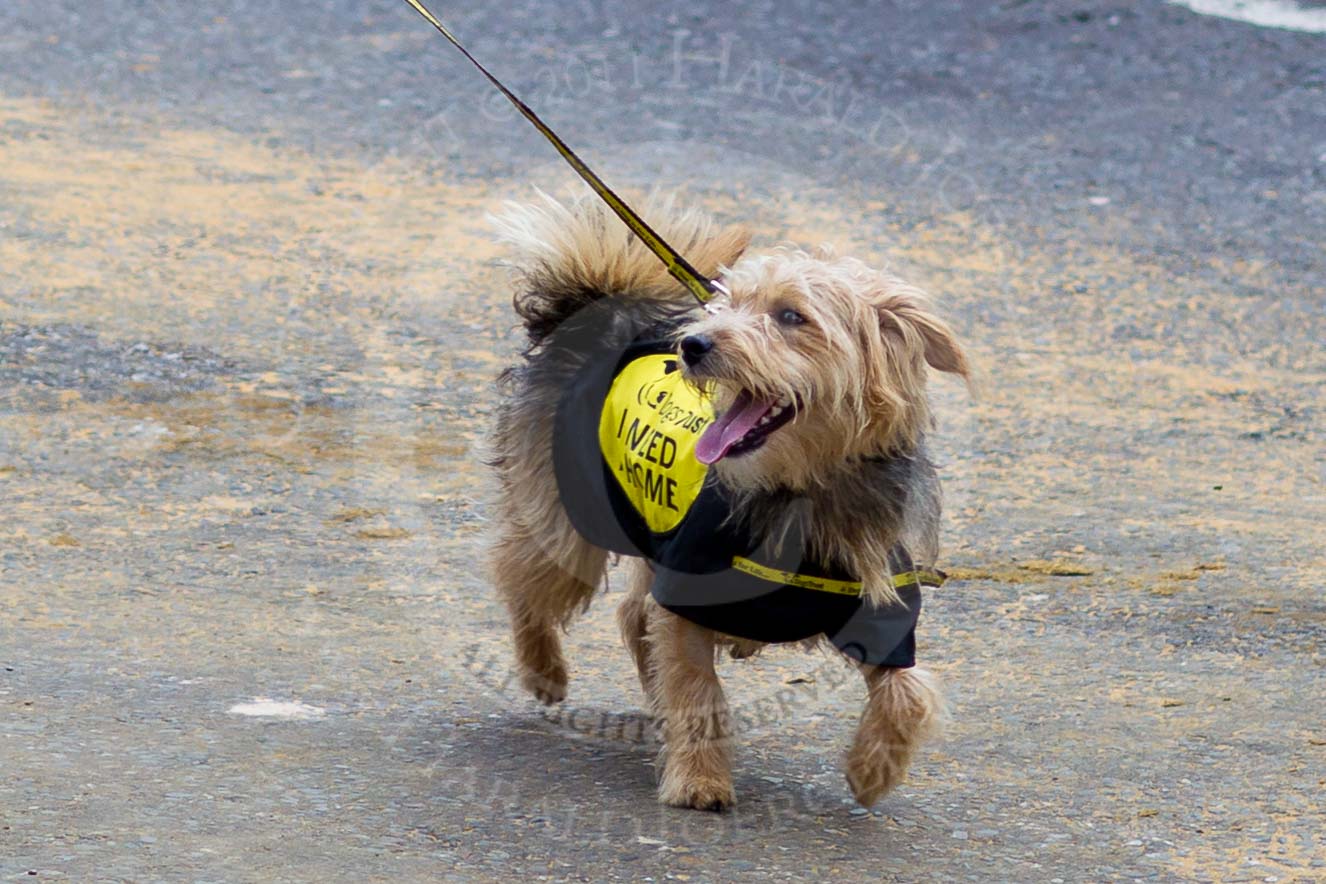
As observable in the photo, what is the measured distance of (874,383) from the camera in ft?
12.3

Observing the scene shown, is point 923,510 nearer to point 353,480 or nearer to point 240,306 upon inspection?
point 353,480

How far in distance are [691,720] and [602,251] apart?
1399 mm

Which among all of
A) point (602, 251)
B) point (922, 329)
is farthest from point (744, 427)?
point (602, 251)

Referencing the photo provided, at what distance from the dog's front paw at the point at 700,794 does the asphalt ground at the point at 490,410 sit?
0.05 metres

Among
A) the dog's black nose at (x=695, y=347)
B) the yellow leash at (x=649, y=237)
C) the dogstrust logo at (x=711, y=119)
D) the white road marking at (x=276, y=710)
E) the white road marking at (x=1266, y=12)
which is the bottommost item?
the white road marking at (x=276, y=710)

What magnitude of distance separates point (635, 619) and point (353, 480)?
211 centimetres

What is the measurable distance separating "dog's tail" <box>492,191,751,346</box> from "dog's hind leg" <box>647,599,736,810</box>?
3.48 ft

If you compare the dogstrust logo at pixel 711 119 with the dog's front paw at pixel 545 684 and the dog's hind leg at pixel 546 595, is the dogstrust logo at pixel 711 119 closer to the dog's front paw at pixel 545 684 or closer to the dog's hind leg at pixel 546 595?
the dog's hind leg at pixel 546 595

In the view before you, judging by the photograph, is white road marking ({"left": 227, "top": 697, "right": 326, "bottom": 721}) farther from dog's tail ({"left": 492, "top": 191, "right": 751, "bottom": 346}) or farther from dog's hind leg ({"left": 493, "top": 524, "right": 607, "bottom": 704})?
dog's tail ({"left": 492, "top": 191, "right": 751, "bottom": 346})

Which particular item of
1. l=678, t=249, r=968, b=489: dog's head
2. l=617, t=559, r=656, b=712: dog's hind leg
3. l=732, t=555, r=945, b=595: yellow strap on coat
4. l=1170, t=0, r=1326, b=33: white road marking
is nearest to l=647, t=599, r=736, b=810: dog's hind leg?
l=732, t=555, r=945, b=595: yellow strap on coat

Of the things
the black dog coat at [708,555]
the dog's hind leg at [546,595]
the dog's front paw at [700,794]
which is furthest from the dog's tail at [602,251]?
the dog's front paw at [700,794]

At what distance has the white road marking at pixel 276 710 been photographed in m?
4.32

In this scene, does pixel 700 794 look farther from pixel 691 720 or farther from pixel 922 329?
pixel 922 329

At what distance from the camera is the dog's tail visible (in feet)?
15.1
